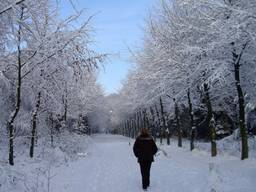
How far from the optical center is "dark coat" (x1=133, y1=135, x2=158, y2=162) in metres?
11.7

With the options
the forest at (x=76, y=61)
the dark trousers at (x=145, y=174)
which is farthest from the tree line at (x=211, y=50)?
the dark trousers at (x=145, y=174)

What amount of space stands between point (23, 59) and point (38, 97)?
115 inches

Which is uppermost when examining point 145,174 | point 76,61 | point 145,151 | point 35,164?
point 76,61

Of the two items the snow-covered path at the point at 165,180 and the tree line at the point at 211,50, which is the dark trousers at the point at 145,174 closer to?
the snow-covered path at the point at 165,180

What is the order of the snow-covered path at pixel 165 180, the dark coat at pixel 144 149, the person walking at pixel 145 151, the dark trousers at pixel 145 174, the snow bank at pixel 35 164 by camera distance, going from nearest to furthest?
the snow bank at pixel 35 164
the snow-covered path at pixel 165 180
the dark trousers at pixel 145 174
the person walking at pixel 145 151
the dark coat at pixel 144 149

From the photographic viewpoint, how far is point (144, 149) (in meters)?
11.7

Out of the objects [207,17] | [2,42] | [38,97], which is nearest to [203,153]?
[207,17]

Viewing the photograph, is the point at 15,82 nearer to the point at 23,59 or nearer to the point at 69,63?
the point at 23,59

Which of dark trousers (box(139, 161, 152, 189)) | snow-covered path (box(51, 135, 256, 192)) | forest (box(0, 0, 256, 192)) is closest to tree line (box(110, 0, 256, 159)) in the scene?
forest (box(0, 0, 256, 192))

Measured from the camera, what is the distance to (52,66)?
14.3 meters

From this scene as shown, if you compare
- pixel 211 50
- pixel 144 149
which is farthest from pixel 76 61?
pixel 211 50

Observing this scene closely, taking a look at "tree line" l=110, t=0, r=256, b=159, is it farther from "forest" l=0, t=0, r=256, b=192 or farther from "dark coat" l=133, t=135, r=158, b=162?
"dark coat" l=133, t=135, r=158, b=162

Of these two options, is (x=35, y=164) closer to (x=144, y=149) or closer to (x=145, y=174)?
(x=144, y=149)

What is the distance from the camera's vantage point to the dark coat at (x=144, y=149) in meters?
11.7
